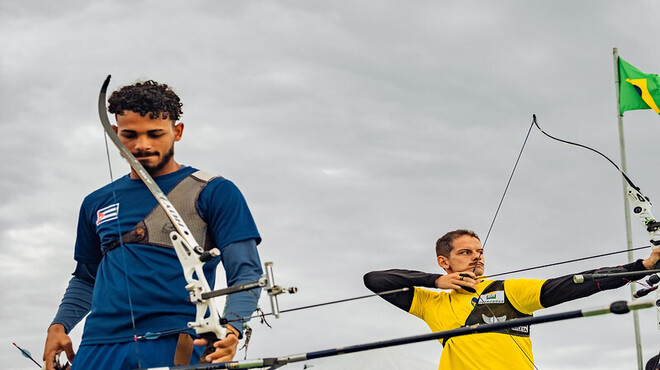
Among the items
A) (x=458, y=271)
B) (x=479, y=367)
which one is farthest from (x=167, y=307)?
(x=458, y=271)

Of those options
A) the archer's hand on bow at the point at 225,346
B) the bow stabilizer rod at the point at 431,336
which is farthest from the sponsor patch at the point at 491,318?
the archer's hand on bow at the point at 225,346

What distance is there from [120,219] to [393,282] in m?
2.96

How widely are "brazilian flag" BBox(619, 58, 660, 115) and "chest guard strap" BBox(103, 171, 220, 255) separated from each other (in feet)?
25.1

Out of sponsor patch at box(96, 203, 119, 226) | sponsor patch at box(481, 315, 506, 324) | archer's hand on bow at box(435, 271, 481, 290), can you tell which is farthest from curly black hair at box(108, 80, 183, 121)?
sponsor patch at box(481, 315, 506, 324)

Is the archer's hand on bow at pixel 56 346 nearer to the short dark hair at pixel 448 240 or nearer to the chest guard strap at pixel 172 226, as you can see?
the chest guard strap at pixel 172 226

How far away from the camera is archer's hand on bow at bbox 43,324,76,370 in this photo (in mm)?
→ 3766

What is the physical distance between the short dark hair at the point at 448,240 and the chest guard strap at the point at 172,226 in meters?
2.59

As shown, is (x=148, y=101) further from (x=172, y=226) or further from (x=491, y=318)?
(x=491, y=318)

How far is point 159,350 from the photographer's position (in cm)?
337

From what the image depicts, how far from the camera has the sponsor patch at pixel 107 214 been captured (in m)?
3.72

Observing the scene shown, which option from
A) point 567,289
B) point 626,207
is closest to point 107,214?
point 567,289

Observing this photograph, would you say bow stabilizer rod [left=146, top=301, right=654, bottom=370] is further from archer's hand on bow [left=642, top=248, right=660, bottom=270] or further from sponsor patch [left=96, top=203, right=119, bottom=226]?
archer's hand on bow [left=642, top=248, right=660, bottom=270]

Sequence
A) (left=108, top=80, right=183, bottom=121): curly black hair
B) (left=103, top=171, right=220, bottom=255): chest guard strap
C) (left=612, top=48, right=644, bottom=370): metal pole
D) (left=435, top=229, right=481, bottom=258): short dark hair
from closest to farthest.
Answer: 1. (left=103, top=171, right=220, bottom=255): chest guard strap
2. (left=108, top=80, right=183, bottom=121): curly black hair
3. (left=435, top=229, right=481, bottom=258): short dark hair
4. (left=612, top=48, right=644, bottom=370): metal pole

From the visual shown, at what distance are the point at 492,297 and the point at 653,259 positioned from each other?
1072mm
